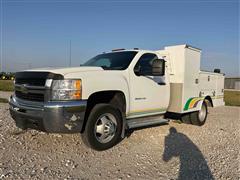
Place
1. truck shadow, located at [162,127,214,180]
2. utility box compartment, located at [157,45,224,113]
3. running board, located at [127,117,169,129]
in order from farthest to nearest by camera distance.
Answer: utility box compartment, located at [157,45,224,113]
running board, located at [127,117,169,129]
truck shadow, located at [162,127,214,180]

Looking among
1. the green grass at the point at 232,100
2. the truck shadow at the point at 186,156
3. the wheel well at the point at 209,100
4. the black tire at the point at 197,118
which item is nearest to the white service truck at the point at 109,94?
the black tire at the point at 197,118

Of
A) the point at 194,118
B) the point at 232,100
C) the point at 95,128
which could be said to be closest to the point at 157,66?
the point at 95,128

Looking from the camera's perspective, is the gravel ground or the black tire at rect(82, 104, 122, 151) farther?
the black tire at rect(82, 104, 122, 151)

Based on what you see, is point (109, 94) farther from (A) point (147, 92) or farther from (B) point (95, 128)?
(A) point (147, 92)

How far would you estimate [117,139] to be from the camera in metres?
4.89

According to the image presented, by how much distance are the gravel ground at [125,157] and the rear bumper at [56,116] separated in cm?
53

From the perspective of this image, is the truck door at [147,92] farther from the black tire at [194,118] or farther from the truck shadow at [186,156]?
the black tire at [194,118]

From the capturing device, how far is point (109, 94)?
4.96m

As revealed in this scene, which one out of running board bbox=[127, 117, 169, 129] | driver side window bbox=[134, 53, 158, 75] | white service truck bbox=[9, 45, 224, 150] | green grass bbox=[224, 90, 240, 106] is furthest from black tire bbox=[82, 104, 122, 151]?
green grass bbox=[224, 90, 240, 106]

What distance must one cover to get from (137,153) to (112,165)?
31.5 inches

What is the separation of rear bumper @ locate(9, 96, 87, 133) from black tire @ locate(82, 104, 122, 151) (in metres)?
0.20

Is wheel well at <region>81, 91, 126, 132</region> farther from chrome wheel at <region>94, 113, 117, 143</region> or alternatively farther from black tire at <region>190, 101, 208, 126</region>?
black tire at <region>190, 101, 208, 126</region>

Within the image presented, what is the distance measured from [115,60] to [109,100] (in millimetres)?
1111

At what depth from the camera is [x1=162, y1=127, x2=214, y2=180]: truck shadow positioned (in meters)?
3.79
